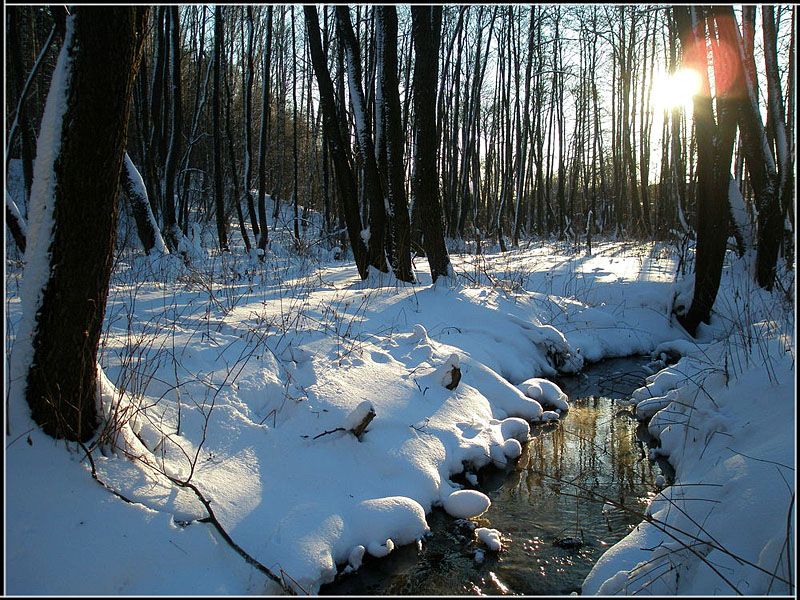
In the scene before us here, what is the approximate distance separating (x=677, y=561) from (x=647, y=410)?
2532 mm

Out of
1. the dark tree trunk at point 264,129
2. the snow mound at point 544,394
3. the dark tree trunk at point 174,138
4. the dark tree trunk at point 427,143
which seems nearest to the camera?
the snow mound at point 544,394

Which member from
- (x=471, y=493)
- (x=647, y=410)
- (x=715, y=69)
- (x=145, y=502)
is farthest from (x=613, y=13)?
(x=145, y=502)

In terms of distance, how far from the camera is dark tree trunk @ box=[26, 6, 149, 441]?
199 cm

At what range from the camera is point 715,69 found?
6.15 meters

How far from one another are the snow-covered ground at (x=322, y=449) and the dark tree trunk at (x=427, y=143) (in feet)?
4.10

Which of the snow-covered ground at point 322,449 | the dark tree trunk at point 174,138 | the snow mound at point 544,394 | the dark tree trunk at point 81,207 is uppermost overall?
the dark tree trunk at point 174,138

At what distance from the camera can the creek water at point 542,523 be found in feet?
8.17

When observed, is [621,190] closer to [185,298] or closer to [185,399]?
[185,298]

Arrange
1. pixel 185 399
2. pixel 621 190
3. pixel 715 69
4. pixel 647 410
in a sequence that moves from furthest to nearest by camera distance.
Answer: pixel 621 190 → pixel 715 69 → pixel 647 410 → pixel 185 399

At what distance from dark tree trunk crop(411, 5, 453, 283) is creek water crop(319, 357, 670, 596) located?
3033 millimetres

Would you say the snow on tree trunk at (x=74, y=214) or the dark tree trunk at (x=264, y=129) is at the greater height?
the dark tree trunk at (x=264, y=129)

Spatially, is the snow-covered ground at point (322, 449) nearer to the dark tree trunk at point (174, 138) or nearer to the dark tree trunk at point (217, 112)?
the dark tree trunk at point (174, 138)

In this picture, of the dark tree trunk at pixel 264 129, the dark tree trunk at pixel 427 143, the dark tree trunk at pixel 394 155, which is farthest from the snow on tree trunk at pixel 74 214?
the dark tree trunk at pixel 264 129

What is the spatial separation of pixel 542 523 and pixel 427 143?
4.89 m
